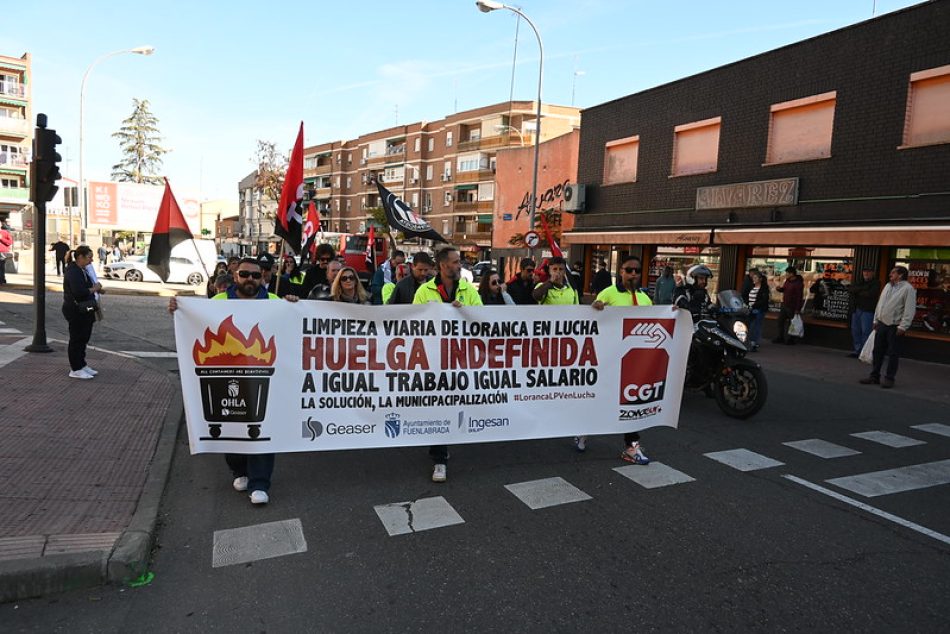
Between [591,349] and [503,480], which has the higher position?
[591,349]

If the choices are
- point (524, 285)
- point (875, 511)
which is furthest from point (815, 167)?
point (875, 511)

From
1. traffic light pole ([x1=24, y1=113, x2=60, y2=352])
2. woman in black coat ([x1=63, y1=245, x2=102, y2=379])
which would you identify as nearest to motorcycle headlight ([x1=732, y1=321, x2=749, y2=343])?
woman in black coat ([x1=63, y1=245, x2=102, y2=379])

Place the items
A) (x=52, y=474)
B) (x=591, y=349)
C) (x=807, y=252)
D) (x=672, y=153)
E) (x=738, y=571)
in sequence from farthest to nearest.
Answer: (x=672, y=153) < (x=807, y=252) < (x=591, y=349) < (x=52, y=474) < (x=738, y=571)

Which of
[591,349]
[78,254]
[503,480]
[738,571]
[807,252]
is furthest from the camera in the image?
[807,252]

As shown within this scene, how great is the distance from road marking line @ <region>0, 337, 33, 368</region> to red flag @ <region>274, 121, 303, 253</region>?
4214 mm

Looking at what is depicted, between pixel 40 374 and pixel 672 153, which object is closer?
pixel 40 374

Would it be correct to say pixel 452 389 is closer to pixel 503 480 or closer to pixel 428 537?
pixel 503 480

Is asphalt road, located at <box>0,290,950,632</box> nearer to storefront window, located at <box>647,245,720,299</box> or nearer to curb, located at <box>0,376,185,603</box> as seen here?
curb, located at <box>0,376,185,603</box>

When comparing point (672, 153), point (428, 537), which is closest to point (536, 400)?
point (428, 537)

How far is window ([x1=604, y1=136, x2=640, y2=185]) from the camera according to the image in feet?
69.3

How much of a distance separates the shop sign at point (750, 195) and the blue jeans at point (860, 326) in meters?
3.64

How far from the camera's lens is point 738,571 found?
147 inches

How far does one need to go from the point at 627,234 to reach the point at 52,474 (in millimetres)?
18143

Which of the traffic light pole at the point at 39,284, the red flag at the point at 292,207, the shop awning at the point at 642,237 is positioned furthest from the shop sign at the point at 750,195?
the traffic light pole at the point at 39,284
